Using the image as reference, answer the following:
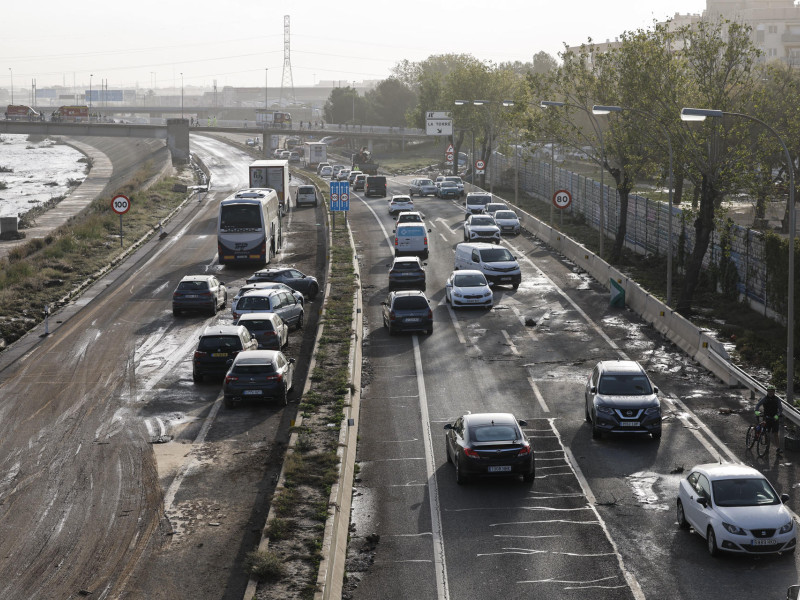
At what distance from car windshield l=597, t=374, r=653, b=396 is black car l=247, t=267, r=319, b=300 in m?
21.1

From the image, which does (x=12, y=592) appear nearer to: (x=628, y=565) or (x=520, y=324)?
(x=628, y=565)

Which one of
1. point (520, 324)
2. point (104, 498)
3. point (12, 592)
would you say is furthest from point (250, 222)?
point (12, 592)

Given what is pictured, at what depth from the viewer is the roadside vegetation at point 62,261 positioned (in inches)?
1640

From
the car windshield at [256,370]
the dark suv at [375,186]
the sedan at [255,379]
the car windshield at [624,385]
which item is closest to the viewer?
the car windshield at [624,385]

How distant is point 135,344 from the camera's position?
120ft

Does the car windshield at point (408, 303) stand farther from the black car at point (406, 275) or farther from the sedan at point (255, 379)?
the sedan at point (255, 379)

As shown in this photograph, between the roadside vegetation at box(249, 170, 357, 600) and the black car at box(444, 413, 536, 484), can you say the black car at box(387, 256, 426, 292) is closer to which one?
the roadside vegetation at box(249, 170, 357, 600)

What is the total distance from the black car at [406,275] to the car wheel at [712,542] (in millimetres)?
28846

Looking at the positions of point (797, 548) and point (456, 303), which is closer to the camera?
point (797, 548)

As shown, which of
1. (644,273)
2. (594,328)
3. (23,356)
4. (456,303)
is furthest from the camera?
(644,273)

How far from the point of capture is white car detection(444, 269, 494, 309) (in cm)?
4222

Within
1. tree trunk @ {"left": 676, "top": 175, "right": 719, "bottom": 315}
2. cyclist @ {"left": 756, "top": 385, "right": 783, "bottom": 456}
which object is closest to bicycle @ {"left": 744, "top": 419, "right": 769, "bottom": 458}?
cyclist @ {"left": 756, "top": 385, "right": 783, "bottom": 456}

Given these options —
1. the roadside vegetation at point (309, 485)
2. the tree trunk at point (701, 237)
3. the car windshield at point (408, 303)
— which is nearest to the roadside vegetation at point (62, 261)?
the roadside vegetation at point (309, 485)

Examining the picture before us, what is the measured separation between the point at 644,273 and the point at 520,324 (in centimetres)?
1263
